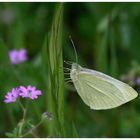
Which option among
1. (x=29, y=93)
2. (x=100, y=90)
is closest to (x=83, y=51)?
(x=100, y=90)

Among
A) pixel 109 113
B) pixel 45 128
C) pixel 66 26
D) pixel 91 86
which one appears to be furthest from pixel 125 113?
pixel 66 26

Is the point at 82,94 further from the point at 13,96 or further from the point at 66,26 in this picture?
the point at 66,26

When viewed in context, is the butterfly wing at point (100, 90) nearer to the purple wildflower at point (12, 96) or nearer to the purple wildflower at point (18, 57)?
the purple wildflower at point (12, 96)

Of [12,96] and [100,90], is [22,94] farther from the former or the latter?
[100,90]

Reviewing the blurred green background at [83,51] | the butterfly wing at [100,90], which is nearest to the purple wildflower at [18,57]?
the blurred green background at [83,51]

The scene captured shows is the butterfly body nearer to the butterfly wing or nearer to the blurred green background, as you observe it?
the butterfly wing
